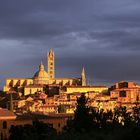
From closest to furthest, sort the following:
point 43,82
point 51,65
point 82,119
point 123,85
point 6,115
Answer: point 82,119 < point 6,115 < point 123,85 < point 43,82 < point 51,65

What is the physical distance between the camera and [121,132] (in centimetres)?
1941

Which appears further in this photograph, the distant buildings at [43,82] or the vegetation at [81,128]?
the distant buildings at [43,82]

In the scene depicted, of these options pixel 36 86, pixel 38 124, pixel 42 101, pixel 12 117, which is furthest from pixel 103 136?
pixel 36 86

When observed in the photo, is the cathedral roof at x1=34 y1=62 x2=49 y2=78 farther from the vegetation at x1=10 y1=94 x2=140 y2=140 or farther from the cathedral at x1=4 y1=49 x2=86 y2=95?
the vegetation at x1=10 y1=94 x2=140 y2=140

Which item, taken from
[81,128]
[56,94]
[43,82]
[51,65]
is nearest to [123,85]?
[56,94]

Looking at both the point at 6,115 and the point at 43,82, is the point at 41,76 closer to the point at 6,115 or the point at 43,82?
the point at 43,82

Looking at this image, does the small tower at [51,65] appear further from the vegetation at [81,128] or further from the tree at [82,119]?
the tree at [82,119]

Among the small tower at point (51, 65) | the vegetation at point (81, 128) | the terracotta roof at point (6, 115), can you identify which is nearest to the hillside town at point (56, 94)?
the small tower at point (51, 65)

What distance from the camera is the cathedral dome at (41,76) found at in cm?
12540

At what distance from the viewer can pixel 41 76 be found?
12681 cm

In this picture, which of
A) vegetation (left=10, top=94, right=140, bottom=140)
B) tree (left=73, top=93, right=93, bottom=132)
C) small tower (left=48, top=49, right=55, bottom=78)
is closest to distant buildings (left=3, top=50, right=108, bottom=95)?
small tower (left=48, top=49, right=55, bottom=78)

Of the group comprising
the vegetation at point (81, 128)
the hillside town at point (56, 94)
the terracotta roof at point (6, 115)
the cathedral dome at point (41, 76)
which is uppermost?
the cathedral dome at point (41, 76)

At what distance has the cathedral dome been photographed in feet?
411

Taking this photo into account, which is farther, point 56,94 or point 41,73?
point 41,73
